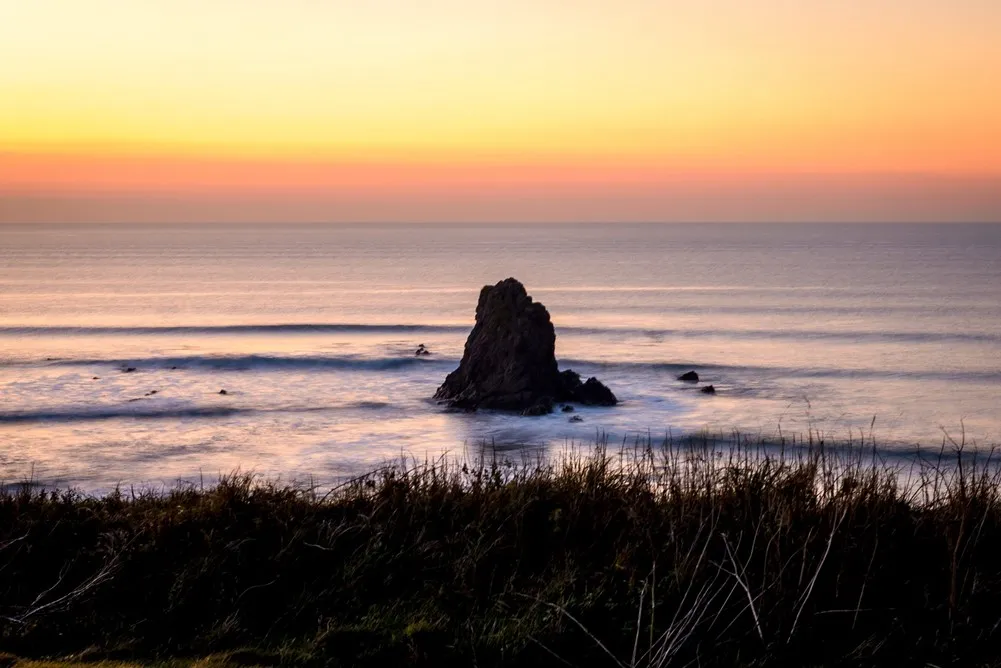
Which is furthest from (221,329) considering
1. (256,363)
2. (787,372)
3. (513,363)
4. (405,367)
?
(787,372)

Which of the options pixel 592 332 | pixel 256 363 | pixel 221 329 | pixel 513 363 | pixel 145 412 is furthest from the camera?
pixel 592 332

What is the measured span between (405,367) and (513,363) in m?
10.5

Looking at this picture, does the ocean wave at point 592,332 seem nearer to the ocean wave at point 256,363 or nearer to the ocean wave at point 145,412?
the ocean wave at point 256,363

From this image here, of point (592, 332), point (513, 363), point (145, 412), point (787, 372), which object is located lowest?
point (145, 412)

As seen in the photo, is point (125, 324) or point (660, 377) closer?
point (660, 377)

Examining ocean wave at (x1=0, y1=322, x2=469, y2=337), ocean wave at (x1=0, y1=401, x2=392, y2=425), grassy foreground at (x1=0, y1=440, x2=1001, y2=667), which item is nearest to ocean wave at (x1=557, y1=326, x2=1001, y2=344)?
ocean wave at (x1=0, y1=322, x2=469, y2=337)

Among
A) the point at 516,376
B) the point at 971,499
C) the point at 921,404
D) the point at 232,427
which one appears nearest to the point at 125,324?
the point at 232,427

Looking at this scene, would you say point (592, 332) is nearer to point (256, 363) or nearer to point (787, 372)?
point (787, 372)

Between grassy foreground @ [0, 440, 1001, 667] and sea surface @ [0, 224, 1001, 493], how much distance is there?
13.1 feet

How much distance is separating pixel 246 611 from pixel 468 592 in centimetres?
170

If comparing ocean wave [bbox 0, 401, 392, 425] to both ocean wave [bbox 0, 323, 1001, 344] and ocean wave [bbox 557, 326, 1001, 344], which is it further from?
ocean wave [bbox 557, 326, 1001, 344]

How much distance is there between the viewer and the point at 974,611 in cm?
688

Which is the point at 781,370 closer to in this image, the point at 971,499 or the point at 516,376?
the point at 516,376

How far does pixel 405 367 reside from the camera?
35.0 metres
